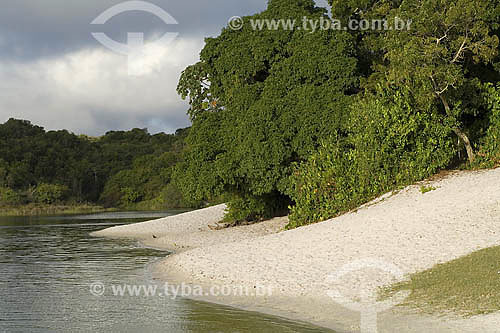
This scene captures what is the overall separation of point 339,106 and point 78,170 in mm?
77421

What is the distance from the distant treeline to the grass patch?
69.2 m

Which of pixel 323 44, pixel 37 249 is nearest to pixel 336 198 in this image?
pixel 323 44

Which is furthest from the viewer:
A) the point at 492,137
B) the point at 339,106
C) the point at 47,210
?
the point at 47,210

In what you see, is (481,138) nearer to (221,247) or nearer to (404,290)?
(221,247)

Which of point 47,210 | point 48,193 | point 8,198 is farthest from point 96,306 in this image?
point 48,193

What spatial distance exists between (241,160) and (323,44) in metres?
6.03

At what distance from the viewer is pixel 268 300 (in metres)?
13.1

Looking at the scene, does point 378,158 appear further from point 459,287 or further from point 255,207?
point 459,287

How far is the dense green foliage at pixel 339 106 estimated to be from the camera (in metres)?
21.9

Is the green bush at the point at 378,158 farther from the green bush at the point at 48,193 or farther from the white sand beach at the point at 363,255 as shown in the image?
the green bush at the point at 48,193

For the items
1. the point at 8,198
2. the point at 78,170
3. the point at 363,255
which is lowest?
the point at 363,255

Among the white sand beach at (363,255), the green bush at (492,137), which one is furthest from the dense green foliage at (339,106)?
the white sand beach at (363,255)

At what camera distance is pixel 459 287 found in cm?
1135

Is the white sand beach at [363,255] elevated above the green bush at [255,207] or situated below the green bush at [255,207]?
below
